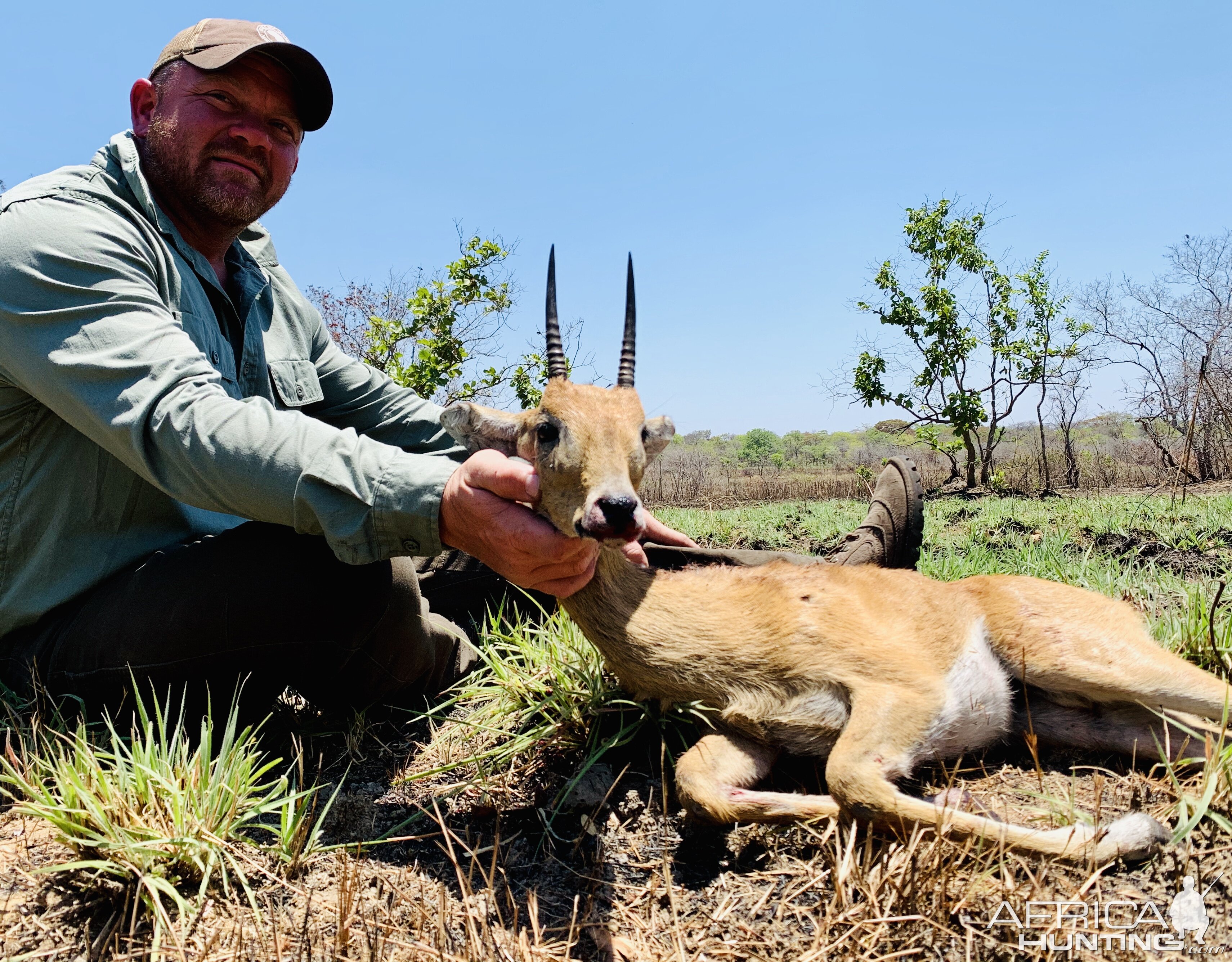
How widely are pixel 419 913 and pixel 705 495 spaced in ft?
51.0

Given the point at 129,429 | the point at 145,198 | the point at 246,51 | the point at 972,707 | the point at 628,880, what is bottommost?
the point at 628,880

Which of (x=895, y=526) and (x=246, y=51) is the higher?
(x=246, y=51)

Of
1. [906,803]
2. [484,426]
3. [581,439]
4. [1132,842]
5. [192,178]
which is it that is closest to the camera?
[1132,842]

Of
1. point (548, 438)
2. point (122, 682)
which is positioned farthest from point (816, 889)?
point (122, 682)

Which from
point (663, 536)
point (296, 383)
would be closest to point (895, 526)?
point (663, 536)

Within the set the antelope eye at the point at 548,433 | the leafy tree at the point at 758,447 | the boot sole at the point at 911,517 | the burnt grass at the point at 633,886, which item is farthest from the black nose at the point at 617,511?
the leafy tree at the point at 758,447

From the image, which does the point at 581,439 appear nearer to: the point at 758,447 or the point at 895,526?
the point at 895,526

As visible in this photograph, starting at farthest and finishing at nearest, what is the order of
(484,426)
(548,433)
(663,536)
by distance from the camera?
(663,536) → (484,426) → (548,433)

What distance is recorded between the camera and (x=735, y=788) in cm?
252

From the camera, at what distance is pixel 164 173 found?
3.44 metres

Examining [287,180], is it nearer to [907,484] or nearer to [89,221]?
[89,221]

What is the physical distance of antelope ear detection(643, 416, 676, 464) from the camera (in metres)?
3.13

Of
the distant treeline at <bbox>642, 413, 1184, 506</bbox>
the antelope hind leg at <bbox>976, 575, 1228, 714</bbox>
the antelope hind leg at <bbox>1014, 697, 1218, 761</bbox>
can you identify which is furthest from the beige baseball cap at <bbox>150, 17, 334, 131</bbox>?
the distant treeline at <bbox>642, 413, 1184, 506</bbox>

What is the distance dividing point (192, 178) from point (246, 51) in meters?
0.60
